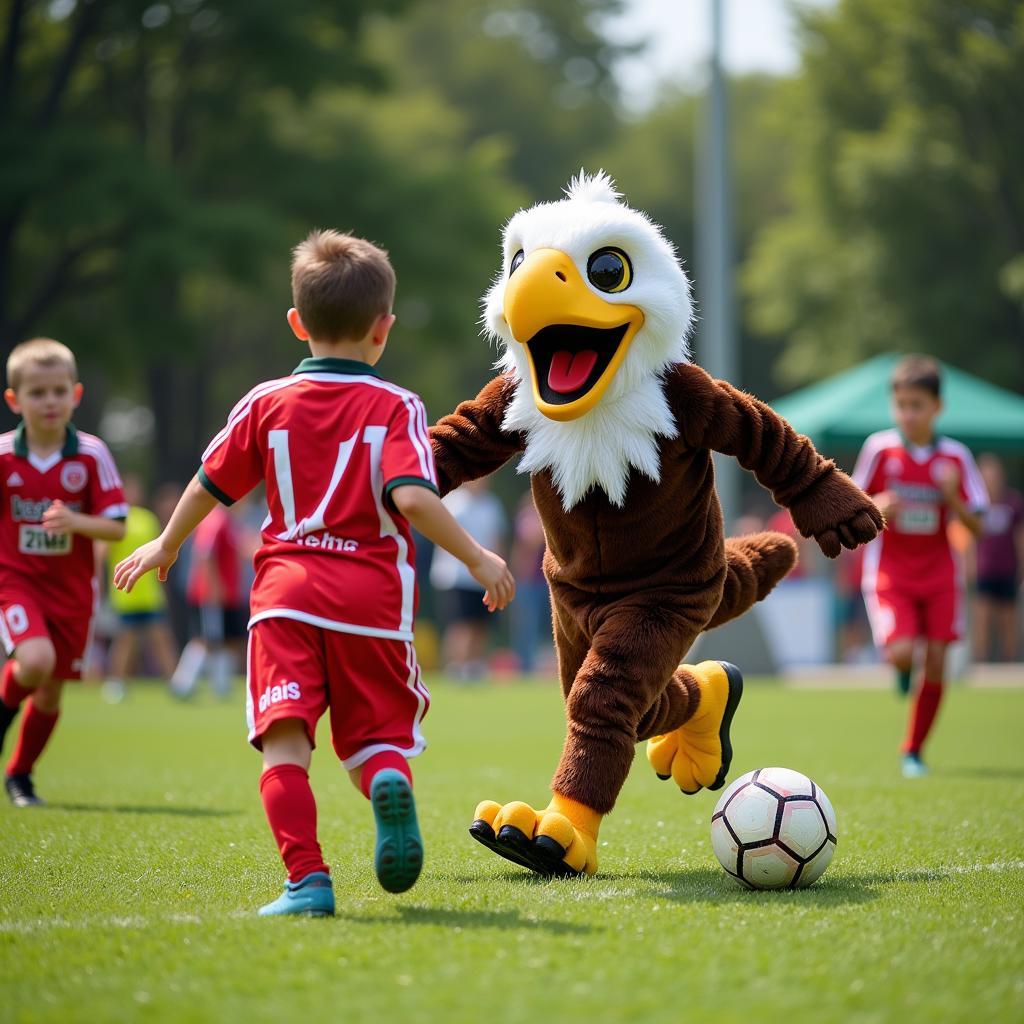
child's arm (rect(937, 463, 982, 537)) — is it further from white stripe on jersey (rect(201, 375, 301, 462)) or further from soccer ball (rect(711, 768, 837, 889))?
white stripe on jersey (rect(201, 375, 301, 462))

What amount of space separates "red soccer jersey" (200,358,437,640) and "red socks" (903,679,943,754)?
5059 mm

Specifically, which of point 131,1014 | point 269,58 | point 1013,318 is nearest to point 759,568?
point 131,1014

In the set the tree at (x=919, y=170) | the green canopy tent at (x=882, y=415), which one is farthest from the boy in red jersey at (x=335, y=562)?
the tree at (x=919, y=170)

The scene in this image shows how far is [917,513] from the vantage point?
30.1 ft

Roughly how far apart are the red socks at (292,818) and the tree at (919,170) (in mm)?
25455

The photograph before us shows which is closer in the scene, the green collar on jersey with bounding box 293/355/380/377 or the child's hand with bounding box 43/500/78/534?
the green collar on jersey with bounding box 293/355/380/377

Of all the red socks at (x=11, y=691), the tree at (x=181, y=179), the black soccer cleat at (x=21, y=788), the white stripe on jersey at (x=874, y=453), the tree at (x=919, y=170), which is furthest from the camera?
the tree at (x=919, y=170)

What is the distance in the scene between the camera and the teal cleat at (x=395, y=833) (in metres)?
4.25

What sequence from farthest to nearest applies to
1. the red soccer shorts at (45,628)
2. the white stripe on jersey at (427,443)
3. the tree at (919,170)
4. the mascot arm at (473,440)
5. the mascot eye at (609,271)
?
1. the tree at (919,170)
2. the red soccer shorts at (45,628)
3. the mascot arm at (473,440)
4. the mascot eye at (609,271)
5. the white stripe on jersey at (427,443)

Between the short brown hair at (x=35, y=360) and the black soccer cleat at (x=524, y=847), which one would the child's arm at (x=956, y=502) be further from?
the short brown hair at (x=35, y=360)

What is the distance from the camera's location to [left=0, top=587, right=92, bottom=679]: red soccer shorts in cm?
721

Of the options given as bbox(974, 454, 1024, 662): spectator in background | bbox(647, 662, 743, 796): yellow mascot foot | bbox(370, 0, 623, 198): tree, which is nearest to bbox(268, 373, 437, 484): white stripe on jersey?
bbox(647, 662, 743, 796): yellow mascot foot

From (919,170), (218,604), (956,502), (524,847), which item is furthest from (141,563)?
(919,170)

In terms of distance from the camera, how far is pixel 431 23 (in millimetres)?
45969
